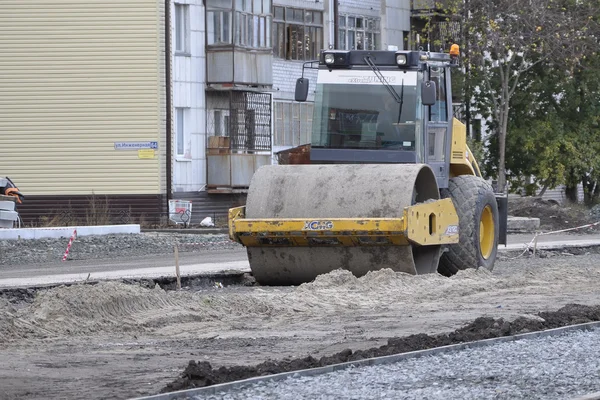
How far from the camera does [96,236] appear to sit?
30.9 meters

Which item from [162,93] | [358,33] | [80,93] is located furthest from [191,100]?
[358,33]

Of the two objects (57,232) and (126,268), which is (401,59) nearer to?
(126,268)

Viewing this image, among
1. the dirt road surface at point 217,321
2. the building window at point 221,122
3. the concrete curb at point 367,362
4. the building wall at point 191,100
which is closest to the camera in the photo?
the concrete curb at point 367,362

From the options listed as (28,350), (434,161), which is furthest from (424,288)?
(28,350)

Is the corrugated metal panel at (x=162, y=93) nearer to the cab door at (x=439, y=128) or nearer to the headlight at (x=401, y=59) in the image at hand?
the cab door at (x=439, y=128)

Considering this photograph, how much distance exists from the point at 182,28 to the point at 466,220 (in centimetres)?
2236

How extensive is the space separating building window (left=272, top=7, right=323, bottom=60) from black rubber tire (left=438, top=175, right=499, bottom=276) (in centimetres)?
2479

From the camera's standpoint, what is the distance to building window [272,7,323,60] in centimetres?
4490

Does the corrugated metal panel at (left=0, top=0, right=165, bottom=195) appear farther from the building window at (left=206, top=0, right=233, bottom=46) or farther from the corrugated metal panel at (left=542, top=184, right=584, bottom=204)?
the corrugated metal panel at (left=542, top=184, right=584, bottom=204)

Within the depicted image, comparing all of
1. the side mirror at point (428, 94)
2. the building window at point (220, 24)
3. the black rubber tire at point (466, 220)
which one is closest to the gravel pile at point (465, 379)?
the side mirror at point (428, 94)

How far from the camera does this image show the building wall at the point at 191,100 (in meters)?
40.2

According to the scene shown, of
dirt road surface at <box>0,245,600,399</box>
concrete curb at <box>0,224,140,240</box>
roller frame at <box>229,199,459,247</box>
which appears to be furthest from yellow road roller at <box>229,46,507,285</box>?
concrete curb at <box>0,224,140,240</box>

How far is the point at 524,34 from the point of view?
46031 mm

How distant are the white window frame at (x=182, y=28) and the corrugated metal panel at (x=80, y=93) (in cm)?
108
